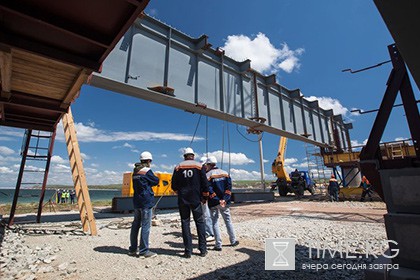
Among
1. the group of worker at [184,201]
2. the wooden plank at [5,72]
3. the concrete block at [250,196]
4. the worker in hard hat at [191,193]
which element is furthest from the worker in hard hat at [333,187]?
the wooden plank at [5,72]

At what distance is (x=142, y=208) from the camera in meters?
4.44

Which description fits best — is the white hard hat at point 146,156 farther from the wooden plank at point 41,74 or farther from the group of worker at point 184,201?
the wooden plank at point 41,74

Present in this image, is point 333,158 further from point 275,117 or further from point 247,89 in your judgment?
point 247,89

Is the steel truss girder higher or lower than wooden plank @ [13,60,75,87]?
higher

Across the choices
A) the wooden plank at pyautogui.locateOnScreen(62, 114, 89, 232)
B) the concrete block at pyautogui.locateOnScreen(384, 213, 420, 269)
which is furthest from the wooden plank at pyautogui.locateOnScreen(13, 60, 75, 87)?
the concrete block at pyautogui.locateOnScreen(384, 213, 420, 269)

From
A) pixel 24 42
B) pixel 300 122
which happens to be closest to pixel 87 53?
pixel 24 42

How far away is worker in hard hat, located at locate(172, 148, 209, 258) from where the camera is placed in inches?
170

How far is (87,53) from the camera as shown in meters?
4.03

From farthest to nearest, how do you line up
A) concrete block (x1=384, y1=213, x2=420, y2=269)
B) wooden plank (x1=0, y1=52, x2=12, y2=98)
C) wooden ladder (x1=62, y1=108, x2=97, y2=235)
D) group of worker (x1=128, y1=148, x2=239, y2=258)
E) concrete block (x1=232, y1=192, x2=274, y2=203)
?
concrete block (x1=232, y1=192, x2=274, y2=203) → wooden ladder (x1=62, y1=108, x2=97, y2=235) → group of worker (x1=128, y1=148, x2=239, y2=258) → wooden plank (x1=0, y1=52, x2=12, y2=98) → concrete block (x1=384, y1=213, x2=420, y2=269)

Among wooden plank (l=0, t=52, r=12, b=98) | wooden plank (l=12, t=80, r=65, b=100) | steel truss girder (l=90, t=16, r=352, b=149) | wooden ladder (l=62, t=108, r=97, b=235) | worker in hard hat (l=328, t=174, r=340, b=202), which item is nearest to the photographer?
wooden plank (l=0, t=52, r=12, b=98)

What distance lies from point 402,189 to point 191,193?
3084 millimetres

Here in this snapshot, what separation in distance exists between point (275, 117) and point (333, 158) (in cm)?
895

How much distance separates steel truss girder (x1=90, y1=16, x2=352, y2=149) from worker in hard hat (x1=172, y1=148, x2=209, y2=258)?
466 cm

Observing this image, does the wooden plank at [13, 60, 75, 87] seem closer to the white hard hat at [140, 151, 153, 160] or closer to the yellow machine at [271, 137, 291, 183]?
the white hard hat at [140, 151, 153, 160]
